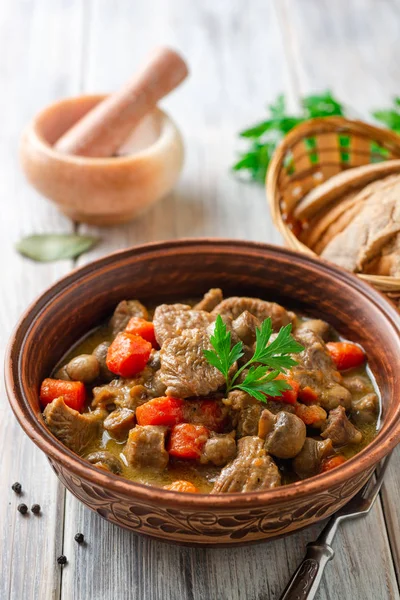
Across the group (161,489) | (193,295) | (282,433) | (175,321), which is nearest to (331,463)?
(282,433)

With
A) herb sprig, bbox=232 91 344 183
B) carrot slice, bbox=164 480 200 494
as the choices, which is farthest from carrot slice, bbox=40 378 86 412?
herb sprig, bbox=232 91 344 183

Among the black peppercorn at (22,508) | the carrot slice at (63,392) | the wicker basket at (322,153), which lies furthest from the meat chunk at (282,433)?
the wicker basket at (322,153)

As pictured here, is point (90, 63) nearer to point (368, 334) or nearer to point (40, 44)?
point (40, 44)

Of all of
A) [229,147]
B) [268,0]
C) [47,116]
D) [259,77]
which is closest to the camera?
[47,116]

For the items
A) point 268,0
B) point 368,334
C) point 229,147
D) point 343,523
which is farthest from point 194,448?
point 268,0

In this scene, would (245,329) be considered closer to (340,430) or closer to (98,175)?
(340,430)

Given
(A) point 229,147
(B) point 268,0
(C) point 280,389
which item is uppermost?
(B) point 268,0

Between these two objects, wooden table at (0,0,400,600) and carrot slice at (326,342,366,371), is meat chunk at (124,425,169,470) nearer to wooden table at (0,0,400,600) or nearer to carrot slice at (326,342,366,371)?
wooden table at (0,0,400,600)
